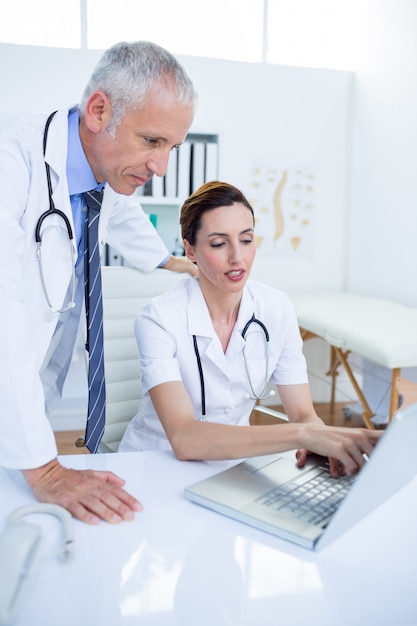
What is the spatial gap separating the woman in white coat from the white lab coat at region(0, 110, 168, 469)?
0.24m

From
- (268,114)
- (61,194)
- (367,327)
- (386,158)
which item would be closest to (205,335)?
(61,194)

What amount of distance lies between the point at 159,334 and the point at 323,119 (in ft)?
8.76

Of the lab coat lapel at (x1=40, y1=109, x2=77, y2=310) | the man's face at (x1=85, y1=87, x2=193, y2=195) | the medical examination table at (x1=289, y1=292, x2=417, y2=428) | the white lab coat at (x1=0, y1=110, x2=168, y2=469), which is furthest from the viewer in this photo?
the medical examination table at (x1=289, y1=292, x2=417, y2=428)

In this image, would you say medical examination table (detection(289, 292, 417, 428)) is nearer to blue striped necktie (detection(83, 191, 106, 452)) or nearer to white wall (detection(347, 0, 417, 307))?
white wall (detection(347, 0, 417, 307))

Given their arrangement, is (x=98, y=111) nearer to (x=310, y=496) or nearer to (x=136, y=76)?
(x=136, y=76)

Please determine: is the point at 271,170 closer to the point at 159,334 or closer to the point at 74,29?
the point at 74,29

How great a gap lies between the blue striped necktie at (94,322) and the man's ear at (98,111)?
0.26m

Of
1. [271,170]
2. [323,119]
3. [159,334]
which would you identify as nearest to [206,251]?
[159,334]

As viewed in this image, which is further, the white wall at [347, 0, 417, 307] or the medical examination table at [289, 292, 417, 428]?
the white wall at [347, 0, 417, 307]

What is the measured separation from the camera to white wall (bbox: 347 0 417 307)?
2.96 metres

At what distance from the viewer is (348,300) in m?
3.15

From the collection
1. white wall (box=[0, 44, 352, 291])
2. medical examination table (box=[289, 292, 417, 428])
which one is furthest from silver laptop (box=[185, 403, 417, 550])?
white wall (box=[0, 44, 352, 291])

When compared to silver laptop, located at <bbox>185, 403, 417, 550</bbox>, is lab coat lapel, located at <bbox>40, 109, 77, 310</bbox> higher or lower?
higher

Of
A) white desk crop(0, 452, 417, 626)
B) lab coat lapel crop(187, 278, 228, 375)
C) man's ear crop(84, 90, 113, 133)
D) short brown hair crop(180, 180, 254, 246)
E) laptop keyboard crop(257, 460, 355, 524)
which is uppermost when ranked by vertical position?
man's ear crop(84, 90, 113, 133)
